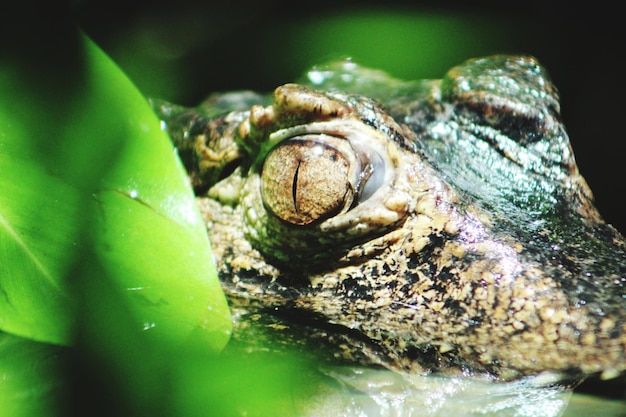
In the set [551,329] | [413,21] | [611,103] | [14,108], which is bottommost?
[551,329]

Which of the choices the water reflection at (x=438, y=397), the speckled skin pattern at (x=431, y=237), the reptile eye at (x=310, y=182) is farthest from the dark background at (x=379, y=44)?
the water reflection at (x=438, y=397)

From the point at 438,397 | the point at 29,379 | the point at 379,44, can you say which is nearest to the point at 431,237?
the point at 438,397

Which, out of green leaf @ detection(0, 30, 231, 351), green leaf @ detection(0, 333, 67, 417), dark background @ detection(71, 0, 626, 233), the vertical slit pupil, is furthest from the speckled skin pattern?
dark background @ detection(71, 0, 626, 233)

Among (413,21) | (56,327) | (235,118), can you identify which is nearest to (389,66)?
(413,21)

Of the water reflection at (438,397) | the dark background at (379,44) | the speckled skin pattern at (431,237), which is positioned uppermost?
the dark background at (379,44)

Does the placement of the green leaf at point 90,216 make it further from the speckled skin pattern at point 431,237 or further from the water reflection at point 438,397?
the water reflection at point 438,397

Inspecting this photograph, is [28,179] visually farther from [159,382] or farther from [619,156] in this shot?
[619,156]
